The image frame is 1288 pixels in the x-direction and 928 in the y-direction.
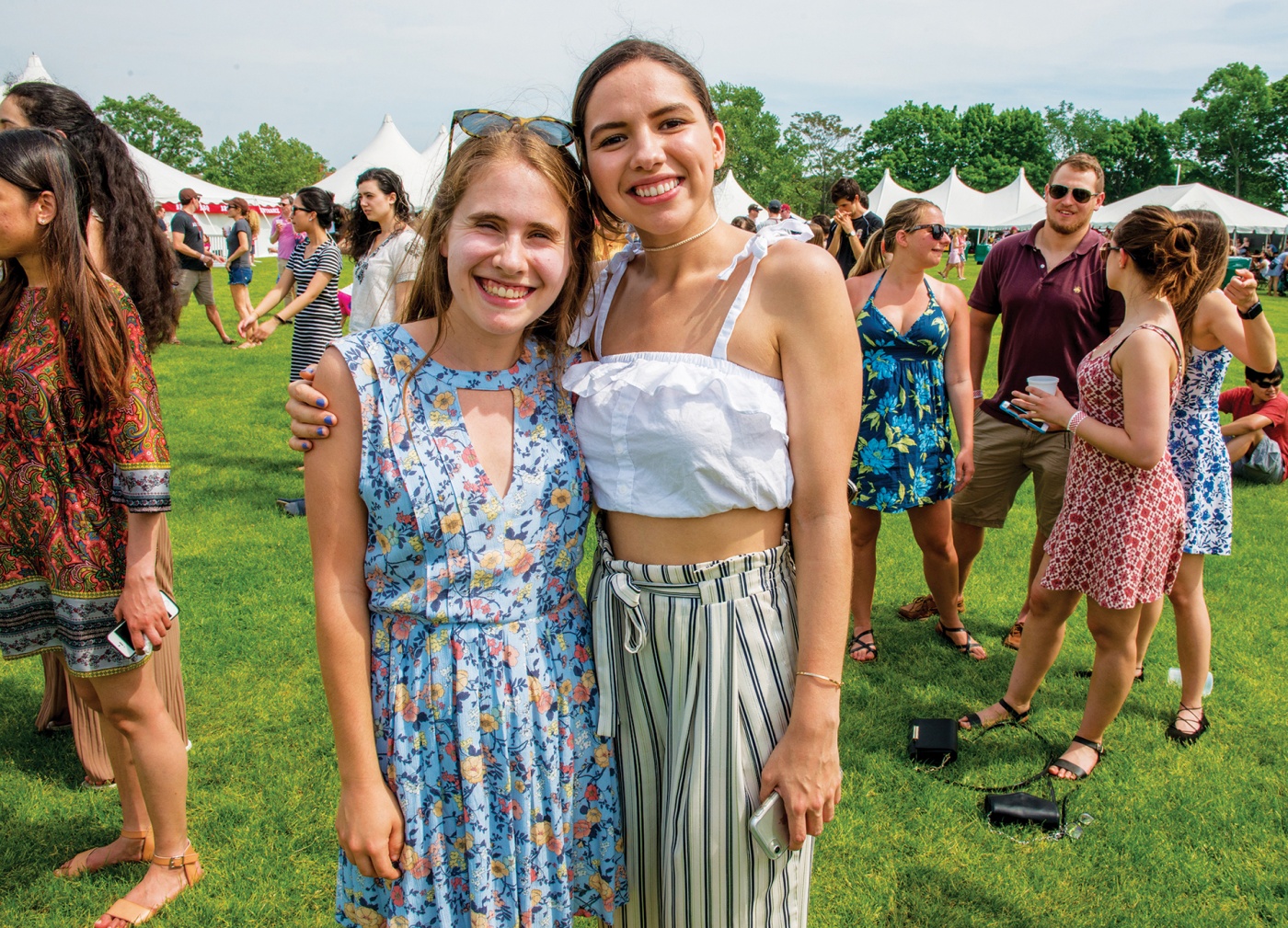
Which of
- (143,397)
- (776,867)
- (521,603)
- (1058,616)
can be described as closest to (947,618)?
(1058,616)

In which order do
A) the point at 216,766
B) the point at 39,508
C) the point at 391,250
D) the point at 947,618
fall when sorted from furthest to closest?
the point at 391,250 < the point at 947,618 < the point at 216,766 < the point at 39,508

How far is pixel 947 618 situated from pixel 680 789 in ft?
11.1

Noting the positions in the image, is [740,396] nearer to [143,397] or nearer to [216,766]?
[143,397]

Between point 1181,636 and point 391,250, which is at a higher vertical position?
point 391,250

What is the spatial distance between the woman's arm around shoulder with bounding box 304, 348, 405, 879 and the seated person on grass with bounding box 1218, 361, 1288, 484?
6.56 metres

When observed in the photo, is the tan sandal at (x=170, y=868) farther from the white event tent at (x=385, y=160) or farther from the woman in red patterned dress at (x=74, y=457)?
the white event tent at (x=385, y=160)

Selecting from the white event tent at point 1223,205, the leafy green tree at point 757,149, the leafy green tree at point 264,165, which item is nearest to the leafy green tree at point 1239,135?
the leafy green tree at point 757,149

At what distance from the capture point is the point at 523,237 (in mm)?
1693

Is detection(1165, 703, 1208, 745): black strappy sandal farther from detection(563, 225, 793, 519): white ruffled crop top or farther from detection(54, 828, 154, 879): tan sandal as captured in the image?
detection(54, 828, 154, 879): tan sandal

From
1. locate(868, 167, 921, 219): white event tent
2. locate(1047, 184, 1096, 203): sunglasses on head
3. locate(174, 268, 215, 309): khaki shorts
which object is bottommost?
locate(174, 268, 215, 309): khaki shorts

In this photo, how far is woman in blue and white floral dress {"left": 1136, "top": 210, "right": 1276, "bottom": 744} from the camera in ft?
12.4

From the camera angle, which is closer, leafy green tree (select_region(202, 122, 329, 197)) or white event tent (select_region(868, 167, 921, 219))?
white event tent (select_region(868, 167, 921, 219))

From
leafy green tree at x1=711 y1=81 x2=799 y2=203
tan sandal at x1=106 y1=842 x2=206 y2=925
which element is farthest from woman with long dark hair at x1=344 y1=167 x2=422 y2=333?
leafy green tree at x1=711 y1=81 x2=799 y2=203

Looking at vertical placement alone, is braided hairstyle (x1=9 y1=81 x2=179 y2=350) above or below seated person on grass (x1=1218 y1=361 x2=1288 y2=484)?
above
